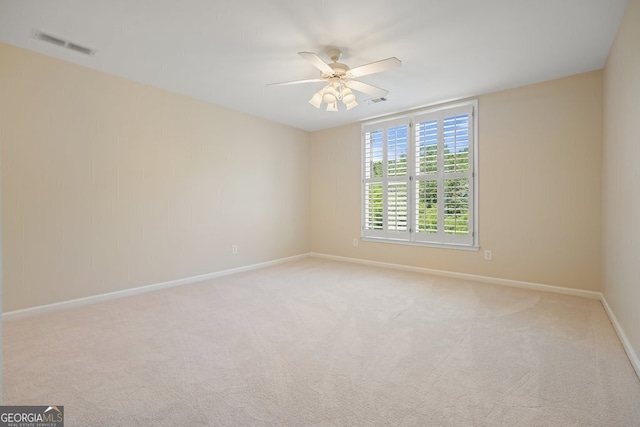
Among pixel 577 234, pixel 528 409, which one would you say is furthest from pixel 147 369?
pixel 577 234

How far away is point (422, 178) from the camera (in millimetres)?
4574

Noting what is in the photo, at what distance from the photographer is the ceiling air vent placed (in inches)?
107

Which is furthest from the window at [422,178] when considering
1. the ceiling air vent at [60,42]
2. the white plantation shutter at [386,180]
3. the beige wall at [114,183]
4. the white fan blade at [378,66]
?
the ceiling air vent at [60,42]

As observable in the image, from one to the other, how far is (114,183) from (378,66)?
9.99 feet

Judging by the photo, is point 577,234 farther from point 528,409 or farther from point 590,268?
point 528,409

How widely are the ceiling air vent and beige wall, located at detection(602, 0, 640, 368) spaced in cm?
435

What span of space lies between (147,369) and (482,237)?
3919mm

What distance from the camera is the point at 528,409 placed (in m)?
1.67

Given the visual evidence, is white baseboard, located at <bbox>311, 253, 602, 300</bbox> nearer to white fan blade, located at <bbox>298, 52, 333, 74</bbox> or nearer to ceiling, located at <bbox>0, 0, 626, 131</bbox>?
ceiling, located at <bbox>0, 0, 626, 131</bbox>

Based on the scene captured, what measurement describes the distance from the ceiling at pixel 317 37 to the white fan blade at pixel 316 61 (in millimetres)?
218

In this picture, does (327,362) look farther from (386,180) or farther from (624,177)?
(386,180)

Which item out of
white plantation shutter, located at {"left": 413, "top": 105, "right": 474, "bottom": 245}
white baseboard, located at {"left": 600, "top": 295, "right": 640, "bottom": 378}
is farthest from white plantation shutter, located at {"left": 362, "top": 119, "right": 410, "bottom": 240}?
white baseboard, located at {"left": 600, "top": 295, "right": 640, "bottom": 378}

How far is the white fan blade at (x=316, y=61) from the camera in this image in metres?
2.51

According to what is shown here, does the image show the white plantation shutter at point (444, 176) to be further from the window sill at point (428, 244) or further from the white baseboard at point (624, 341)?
the white baseboard at point (624, 341)
